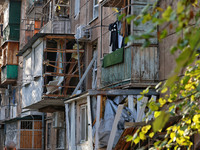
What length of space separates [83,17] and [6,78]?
38.7 feet

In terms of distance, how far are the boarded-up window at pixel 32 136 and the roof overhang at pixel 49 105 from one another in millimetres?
4516

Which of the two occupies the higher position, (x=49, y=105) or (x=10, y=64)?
(x=10, y=64)

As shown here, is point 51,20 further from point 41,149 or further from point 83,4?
point 41,149

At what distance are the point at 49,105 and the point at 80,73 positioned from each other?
267 cm

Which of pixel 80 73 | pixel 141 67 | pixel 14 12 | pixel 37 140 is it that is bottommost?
pixel 37 140

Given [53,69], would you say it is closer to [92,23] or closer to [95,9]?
[92,23]

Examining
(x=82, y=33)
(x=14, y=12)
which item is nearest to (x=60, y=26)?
(x=82, y=33)

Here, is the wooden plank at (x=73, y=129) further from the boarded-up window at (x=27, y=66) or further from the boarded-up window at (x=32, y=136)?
the boarded-up window at (x=32, y=136)

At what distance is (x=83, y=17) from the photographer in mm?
18531

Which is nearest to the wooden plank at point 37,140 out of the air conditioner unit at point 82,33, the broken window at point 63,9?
the broken window at point 63,9

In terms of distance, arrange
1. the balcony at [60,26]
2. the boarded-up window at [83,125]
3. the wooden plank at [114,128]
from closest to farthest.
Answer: the wooden plank at [114,128] → the boarded-up window at [83,125] → the balcony at [60,26]

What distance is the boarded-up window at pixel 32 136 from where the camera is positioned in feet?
82.2

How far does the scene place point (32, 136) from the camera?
83.0ft

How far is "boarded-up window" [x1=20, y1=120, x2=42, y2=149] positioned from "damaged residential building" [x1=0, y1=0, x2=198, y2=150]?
0.05 metres
